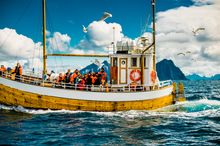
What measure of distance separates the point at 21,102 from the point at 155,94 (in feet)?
34.3

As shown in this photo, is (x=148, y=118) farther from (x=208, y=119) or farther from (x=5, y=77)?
(x=5, y=77)

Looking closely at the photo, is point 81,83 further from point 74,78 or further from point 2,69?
point 2,69

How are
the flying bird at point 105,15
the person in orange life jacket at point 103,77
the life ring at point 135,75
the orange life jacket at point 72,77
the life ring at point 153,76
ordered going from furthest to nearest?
the life ring at point 153,76
the flying bird at point 105,15
the life ring at point 135,75
the person in orange life jacket at point 103,77
the orange life jacket at point 72,77

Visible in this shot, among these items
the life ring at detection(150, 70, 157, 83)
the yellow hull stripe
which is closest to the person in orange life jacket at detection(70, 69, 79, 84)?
the yellow hull stripe

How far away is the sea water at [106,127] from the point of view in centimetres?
1395

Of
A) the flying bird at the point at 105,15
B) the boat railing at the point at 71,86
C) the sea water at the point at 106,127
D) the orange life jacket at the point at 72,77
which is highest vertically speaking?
the flying bird at the point at 105,15

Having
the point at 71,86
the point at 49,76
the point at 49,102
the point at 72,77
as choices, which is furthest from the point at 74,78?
the point at 49,102

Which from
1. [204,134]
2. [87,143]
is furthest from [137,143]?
[204,134]

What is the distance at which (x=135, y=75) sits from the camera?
2542 cm

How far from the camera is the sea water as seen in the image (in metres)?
14.0

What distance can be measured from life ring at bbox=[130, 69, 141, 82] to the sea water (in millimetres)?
3290

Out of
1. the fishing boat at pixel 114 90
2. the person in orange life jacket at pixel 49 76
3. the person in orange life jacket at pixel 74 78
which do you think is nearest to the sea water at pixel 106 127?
the fishing boat at pixel 114 90

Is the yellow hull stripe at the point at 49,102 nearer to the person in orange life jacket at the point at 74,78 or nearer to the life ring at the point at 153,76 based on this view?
the person in orange life jacket at the point at 74,78

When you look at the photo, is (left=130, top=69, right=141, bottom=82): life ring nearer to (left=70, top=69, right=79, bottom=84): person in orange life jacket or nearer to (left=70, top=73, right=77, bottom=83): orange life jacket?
(left=70, top=69, right=79, bottom=84): person in orange life jacket
